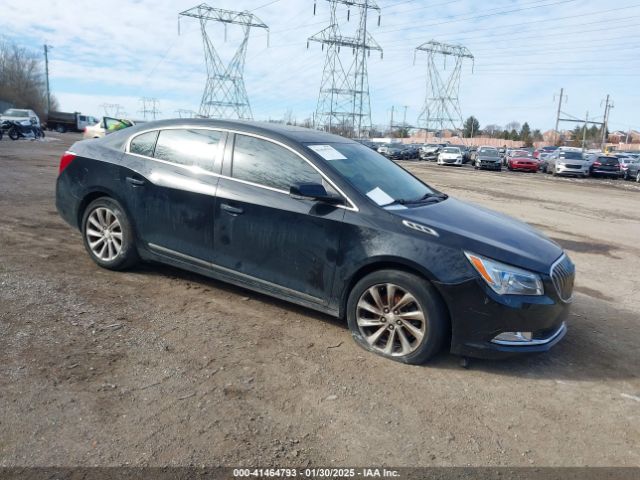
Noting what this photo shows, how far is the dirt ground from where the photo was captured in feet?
8.95

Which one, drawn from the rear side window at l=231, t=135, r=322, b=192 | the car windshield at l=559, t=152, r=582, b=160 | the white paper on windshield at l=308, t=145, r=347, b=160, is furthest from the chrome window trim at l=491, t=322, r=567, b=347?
the car windshield at l=559, t=152, r=582, b=160

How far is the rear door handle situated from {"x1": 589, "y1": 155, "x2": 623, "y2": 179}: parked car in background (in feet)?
113

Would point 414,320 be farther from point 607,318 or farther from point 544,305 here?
point 607,318

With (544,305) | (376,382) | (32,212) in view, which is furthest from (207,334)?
(32,212)

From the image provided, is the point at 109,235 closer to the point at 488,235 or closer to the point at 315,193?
the point at 315,193

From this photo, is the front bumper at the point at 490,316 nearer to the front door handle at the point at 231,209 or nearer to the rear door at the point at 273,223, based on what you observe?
the rear door at the point at 273,223

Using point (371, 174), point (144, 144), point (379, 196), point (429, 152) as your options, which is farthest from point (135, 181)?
point (429, 152)

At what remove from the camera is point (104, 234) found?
5.23 metres

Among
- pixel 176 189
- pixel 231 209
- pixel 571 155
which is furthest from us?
pixel 571 155

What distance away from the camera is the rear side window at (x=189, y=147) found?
468 centimetres

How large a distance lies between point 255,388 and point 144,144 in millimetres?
2965

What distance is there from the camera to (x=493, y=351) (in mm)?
3588

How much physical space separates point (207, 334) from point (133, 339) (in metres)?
0.55

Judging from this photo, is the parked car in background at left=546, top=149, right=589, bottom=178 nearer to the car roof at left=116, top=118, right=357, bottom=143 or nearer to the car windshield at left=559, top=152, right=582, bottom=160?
the car windshield at left=559, top=152, right=582, bottom=160
